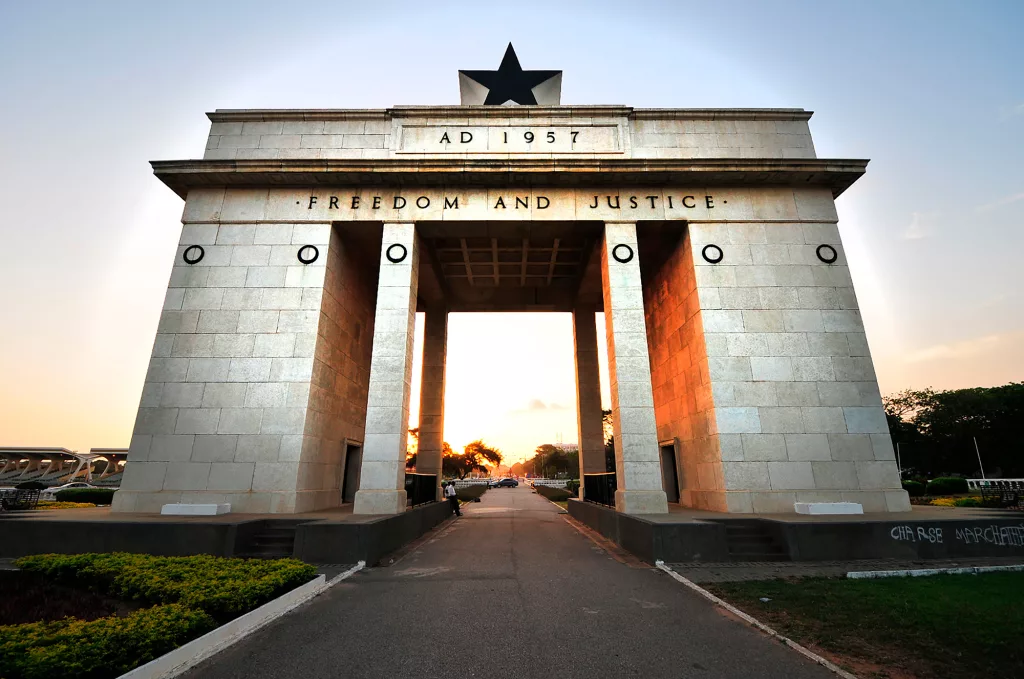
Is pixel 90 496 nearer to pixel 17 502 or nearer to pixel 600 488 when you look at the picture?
pixel 17 502

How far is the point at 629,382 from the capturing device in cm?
1565

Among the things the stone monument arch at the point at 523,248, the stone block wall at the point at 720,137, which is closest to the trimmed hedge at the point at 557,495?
the stone monument arch at the point at 523,248

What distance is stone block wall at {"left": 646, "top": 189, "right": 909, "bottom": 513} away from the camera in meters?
14.7

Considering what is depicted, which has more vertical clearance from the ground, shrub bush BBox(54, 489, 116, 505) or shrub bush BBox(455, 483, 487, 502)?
shrub bush BBox(54, 489, 116, 505)

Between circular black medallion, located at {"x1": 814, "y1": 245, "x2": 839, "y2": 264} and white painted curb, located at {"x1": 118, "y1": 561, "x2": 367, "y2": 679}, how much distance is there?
19.3 meters

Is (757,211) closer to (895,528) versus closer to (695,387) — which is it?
(695,387)

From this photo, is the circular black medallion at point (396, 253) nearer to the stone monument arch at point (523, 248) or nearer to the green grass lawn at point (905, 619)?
the stone monument arch at point (523, 248)

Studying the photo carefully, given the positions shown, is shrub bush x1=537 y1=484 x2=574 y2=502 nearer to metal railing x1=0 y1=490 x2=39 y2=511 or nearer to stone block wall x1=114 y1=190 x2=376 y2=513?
stone block wall x1=114 y1=190 x2=376 y2=513

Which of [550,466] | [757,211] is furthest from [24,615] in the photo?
[550,466]

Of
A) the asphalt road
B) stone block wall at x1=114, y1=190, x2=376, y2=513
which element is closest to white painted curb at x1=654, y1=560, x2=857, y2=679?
the asphalt road

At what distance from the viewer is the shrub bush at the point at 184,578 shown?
6535mm

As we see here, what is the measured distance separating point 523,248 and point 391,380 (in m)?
9.31

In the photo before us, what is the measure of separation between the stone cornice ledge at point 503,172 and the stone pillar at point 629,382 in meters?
2.32

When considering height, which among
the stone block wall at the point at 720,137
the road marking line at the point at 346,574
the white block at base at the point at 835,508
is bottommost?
the road marking line at the point at 346,574
